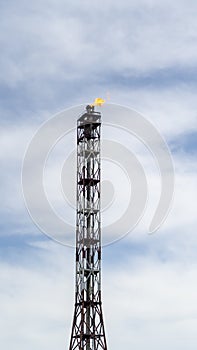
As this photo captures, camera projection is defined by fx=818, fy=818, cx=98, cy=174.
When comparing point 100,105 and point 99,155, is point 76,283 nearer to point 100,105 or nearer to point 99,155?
point 99,155

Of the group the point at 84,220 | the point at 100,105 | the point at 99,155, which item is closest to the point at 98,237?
the point at 84,220

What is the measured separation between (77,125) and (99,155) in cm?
702

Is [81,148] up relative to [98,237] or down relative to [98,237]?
up

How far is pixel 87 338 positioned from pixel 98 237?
1834 centimetres

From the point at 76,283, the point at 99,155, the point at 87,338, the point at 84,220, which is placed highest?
the point at 99,155

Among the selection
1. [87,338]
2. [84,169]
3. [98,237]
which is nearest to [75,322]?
[87,338]

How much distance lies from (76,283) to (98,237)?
9329 millimetres

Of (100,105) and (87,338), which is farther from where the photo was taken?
(100,105)

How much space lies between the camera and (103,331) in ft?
479

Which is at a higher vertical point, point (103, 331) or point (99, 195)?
point (99, 195)

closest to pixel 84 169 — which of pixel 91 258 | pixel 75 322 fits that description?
pixel 91 258

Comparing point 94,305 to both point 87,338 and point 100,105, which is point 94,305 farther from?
point 100,105

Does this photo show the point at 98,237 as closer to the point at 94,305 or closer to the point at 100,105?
the point at 94,305

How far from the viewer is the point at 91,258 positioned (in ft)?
490
